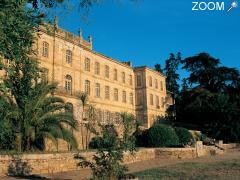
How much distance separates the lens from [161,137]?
28.3m

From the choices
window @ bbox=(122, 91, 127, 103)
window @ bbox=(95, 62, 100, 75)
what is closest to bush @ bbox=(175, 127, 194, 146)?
window @ bbox=(95, 62, 100, 75)

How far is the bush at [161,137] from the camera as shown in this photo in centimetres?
2812

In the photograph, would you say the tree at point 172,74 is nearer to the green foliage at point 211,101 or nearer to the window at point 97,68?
the green foliage at point 211,101

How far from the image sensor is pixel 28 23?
970cm

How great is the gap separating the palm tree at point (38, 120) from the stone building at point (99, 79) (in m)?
9.93

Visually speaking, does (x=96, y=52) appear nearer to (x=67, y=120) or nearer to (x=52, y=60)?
(x=52, y=60)

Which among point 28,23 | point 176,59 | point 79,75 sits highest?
point 176,59

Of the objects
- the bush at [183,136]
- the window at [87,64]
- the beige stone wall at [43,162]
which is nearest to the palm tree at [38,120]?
the beige stone wall at [43,162]

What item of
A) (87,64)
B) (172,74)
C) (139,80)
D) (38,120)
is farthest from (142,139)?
(172,74)

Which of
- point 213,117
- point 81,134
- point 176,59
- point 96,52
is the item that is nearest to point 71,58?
point 96,52

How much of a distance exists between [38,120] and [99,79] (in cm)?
2598

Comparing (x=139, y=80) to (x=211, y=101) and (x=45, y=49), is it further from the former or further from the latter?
(x=45, y=49)

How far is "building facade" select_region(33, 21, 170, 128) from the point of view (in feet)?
116

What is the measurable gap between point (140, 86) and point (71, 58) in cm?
1617
